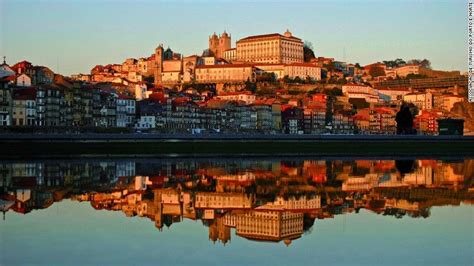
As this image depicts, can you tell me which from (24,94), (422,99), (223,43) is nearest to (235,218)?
(24,94)

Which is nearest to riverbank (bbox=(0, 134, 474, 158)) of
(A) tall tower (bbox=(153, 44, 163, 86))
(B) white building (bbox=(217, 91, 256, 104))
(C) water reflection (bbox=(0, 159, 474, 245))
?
(C) water reflection (bbox=(0, 159, 474, 245))

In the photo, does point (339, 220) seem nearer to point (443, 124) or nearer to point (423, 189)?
point (423, 189)

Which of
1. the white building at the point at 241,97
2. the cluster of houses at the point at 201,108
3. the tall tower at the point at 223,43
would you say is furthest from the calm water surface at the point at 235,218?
the tall tower at the point at 223,43

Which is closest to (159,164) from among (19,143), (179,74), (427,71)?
(19,143)

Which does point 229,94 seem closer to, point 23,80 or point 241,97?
point 241,97

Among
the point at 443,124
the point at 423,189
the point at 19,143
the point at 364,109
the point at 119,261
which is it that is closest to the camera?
the point at 119,261

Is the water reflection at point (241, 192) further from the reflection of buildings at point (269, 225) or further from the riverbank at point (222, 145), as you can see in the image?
the riverbank at point (222, 145)

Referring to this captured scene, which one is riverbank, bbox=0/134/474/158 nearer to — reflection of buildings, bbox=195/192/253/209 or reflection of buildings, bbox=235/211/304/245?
reflection of buildings, bbox=195/192/253/209
